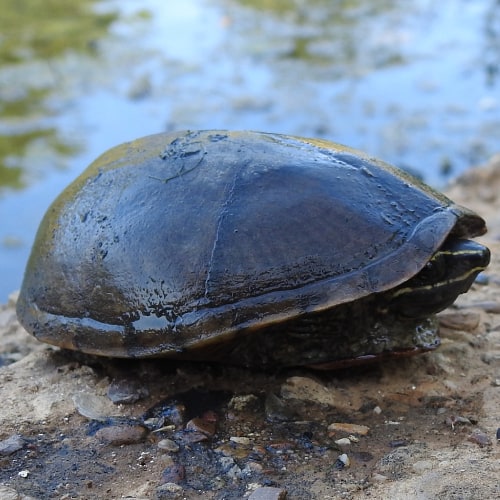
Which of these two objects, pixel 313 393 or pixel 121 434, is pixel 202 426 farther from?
pixel 313 393

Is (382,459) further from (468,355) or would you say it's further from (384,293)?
(468,355)

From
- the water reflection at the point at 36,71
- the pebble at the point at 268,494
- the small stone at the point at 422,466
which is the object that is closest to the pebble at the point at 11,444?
the pebble at the point at 268,494

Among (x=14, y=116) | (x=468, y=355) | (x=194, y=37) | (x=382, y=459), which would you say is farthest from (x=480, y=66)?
(x=382, y=459)

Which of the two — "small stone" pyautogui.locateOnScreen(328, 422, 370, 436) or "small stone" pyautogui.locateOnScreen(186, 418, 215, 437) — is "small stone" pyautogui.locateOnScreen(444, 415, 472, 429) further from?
"small stone" pyautogui.locateOnScreen(186, 418, 215, 437)

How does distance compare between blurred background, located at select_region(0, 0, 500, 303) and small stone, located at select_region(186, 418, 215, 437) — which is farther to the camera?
blurred background, located at select_region(0, 0, 500, 303)

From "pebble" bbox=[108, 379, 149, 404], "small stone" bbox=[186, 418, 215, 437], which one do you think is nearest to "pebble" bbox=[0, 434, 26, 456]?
"pebble" bbox=[108, 379, 149, 404]

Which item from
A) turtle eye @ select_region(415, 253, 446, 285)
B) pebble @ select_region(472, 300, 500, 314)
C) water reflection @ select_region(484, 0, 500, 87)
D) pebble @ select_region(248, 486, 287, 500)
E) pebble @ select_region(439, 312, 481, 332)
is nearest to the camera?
pebble @ select_region(248, 486, 287, 500)

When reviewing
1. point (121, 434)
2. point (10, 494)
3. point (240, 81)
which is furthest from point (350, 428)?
point (240, 81)
